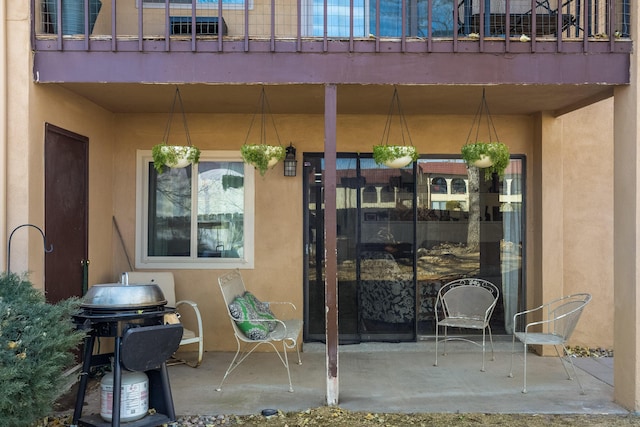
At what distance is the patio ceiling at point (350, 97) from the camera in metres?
4.87

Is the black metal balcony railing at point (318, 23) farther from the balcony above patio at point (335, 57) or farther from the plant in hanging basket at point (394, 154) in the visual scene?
the plant in hanging basket at point (394, 154)

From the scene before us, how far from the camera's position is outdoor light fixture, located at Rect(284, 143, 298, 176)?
6.20 m

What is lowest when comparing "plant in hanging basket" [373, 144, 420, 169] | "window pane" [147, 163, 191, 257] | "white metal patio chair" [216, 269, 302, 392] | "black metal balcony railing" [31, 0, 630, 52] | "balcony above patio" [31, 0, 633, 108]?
"white metal patio chair" [216, 269, 302, 392]

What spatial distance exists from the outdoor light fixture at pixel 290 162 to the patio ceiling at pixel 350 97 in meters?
0.42

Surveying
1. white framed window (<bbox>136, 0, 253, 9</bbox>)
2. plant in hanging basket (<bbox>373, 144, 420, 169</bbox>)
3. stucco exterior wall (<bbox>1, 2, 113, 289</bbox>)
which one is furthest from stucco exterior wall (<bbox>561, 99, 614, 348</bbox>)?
stucco exterior wall (<bbox>1, 2, 113, 289</bbox>)

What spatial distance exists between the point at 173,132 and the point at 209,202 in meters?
0.89

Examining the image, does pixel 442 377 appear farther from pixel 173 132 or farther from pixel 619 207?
pixel 173 132

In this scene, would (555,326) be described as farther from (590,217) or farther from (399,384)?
(399,384)

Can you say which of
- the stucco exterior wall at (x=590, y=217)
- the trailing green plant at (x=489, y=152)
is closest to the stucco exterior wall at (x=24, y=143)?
the trailing green plant at (x=489, y=152)

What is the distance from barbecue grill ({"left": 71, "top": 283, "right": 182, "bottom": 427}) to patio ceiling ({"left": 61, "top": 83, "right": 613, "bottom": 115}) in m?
1.97

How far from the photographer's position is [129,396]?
3695mm

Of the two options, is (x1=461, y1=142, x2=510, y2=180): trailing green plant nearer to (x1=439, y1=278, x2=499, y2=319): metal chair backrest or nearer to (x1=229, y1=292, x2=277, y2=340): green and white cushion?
(x1=439, y1=278, x2=499, y2=319): metal chair backrest

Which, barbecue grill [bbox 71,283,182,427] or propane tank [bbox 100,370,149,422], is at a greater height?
barbecue grill [bbox 71,283,182,427]

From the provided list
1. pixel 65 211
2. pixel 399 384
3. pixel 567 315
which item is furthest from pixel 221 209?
pixel 567 315
